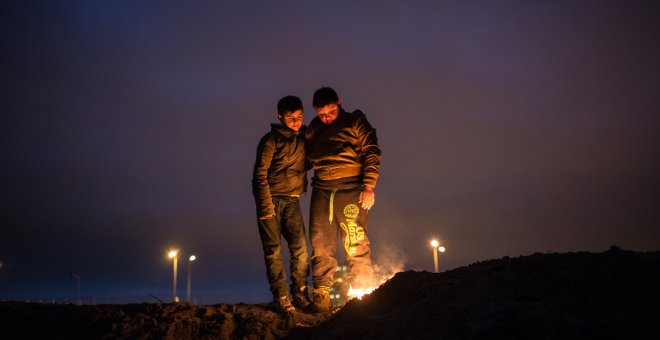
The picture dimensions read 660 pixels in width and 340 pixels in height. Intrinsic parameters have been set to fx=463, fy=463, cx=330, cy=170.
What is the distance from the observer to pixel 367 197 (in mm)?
6070

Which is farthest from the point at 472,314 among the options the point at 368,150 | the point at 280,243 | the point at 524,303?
the point at 280,243

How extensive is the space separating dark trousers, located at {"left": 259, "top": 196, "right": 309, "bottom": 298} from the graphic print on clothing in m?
Answer: 0.67

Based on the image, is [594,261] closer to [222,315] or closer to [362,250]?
[362,250]

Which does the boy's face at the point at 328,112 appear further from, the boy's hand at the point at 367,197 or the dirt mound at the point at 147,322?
the dirt mound at the point at 147,322

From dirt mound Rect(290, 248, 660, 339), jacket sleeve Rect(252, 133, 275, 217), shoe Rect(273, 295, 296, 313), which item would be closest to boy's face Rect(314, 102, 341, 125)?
jacket sleeve Rect(252, 133, 275, 217)

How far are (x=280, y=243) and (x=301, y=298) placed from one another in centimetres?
80

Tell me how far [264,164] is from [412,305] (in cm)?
342

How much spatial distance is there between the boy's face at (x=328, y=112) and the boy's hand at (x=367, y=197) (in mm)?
1126

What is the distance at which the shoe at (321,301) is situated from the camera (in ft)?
19.4

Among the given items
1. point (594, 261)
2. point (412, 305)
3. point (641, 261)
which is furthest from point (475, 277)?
point (641, 261)

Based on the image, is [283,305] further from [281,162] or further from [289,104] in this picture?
[289,104]

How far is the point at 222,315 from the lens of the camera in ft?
17.8

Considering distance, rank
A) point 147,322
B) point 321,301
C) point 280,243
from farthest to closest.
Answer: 1. point 280,243
2. point 321,301
3. point 147,322

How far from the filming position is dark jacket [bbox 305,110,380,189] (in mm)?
6340
